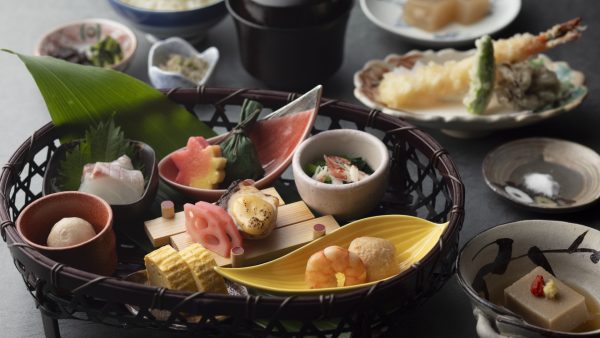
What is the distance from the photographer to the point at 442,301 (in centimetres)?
162

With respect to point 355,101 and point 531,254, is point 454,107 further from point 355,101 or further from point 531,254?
point 531,254

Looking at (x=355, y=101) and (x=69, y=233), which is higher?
(x=69, y=233)

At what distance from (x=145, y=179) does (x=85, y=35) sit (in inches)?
34.3

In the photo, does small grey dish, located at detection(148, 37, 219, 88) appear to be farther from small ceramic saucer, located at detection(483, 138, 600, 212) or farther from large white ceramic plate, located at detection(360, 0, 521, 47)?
small ceramic saucer, located at detection(483, 138, 600, 212)

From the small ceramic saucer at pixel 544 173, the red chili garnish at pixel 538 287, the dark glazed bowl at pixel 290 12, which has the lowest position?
the small ceramic saucer at pixel 544 173

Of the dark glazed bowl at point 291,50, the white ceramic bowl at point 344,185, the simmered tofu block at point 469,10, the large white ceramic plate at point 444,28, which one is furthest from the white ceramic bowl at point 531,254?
the simmered tofu block at point 469,10

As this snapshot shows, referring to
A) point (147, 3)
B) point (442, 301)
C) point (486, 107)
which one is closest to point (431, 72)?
point (486, 107)

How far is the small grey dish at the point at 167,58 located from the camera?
2.12 metres

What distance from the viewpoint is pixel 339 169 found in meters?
1.60

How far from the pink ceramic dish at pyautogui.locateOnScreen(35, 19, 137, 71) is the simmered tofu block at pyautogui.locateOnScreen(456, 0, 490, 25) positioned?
883mm

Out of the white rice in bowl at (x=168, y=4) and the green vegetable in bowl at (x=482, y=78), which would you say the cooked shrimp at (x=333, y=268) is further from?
the white rice in bowl at (x=168, y=4)

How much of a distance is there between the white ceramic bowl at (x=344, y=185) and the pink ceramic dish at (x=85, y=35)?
0.83 metres

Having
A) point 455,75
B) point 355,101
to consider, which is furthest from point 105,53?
point 455,75

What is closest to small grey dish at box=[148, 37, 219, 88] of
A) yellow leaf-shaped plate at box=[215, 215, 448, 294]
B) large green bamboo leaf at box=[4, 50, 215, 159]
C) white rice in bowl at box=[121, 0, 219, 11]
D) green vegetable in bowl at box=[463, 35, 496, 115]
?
white rice in bowl at box=[121, 0, 219, 11]
